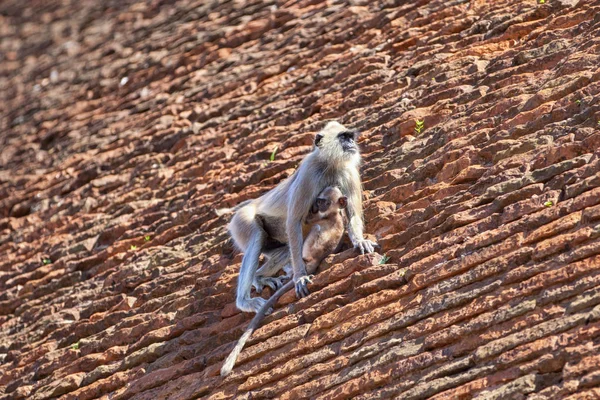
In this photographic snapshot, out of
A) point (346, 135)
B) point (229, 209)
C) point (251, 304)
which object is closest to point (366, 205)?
point (346, 135)

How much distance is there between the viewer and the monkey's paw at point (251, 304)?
5.96 m

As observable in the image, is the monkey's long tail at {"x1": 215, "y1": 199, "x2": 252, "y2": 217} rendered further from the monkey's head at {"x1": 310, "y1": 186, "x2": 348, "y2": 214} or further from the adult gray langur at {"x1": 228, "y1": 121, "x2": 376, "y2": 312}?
the monkey's head at {"x1": 310, "y1": 186, "x2": 348, "y2": 214}

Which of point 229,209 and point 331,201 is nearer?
point 331,201

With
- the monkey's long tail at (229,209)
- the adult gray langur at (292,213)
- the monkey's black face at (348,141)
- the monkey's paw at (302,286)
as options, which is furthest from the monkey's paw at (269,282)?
the monkey's black face at (348,141)

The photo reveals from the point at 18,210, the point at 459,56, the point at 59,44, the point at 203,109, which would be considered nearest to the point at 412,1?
the point at 459,56

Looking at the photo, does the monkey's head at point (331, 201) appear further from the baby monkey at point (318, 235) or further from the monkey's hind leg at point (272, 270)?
the monkey's hind leg at point (272, 270)

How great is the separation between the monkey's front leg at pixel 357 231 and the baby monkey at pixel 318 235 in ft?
0.23

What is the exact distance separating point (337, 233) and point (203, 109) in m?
3.49

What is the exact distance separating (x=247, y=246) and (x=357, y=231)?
3.11ft

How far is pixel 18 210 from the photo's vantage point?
9.62 metres

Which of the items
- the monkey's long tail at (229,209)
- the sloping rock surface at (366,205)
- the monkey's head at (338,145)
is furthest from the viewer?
the monkey's long tail at (229,209)

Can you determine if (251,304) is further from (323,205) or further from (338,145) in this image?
(338,145)

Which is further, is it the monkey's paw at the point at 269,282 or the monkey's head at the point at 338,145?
the monkey's head at the point at 338,145

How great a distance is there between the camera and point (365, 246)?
224 inches
